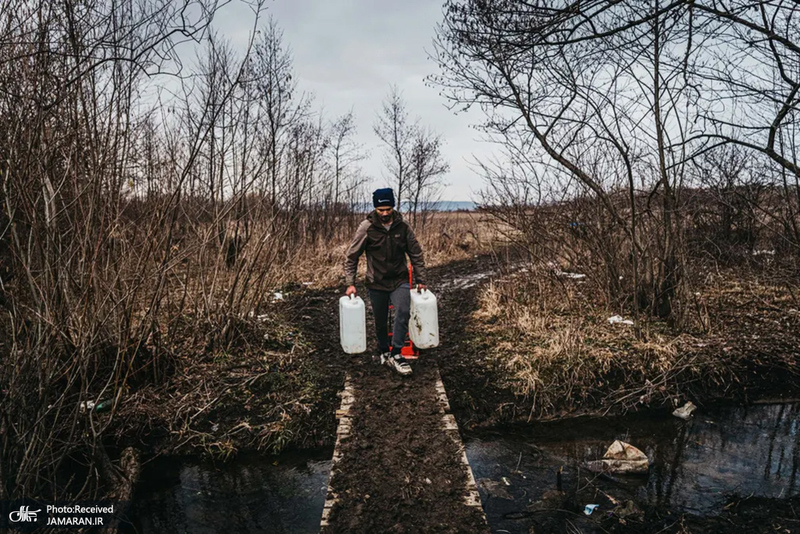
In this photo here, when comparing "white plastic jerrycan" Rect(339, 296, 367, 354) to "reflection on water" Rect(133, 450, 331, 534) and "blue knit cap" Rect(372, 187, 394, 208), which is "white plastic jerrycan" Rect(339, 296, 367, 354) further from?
"reflection on water" Rect(133, 450, 331, 534)

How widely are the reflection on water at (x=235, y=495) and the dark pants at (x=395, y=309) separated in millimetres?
1366

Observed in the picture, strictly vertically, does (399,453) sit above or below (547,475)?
above

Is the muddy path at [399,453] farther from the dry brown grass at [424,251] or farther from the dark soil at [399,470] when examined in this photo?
the dry brown grass at [424,251]

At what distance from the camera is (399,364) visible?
17.5 feet

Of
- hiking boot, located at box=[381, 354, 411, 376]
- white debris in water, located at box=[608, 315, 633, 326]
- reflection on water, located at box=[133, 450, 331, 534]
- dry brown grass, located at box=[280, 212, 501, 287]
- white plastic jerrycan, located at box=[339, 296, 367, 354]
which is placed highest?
dry brown grass, located at box=[280, 212, 501, 287]

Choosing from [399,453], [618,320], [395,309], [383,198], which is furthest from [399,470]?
[618,320]

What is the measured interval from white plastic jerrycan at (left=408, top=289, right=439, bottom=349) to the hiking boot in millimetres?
308

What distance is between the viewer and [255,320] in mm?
6422

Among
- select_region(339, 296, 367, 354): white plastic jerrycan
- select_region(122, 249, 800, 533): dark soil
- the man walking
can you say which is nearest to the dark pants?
the man walking

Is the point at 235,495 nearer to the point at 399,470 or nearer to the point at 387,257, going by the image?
the point at 399,470

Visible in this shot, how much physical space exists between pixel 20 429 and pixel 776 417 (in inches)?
251

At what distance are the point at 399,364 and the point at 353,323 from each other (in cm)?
67

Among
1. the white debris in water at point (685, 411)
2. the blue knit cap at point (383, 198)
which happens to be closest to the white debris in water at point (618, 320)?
the white debris in water at point (685, 411)

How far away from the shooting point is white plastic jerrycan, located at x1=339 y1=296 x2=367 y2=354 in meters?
5.21
